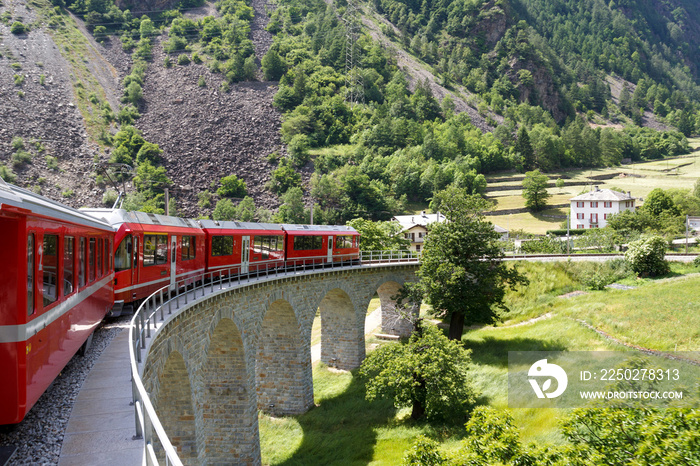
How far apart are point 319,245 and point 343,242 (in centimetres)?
367

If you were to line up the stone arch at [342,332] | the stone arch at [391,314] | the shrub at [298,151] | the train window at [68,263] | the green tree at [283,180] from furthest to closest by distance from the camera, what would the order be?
the shrub at [298,151] < the green tree at [283,180] < the stone arch at [391,314] < the stone arch at [342,332] < the train window at [68,263]

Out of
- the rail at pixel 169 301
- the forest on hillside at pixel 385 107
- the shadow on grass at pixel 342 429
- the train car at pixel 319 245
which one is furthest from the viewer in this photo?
the forest on hillside at pixel 385 107

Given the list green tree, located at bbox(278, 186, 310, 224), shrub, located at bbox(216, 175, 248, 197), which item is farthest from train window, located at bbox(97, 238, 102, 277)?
shrub, located at bbox(216, 175, 248, 197)

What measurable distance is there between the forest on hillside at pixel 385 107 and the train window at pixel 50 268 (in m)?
67.2

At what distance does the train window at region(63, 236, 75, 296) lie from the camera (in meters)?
8.88

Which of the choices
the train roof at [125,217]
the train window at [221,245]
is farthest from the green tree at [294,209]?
the train roof at [125,217]

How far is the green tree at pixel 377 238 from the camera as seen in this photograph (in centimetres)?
5031

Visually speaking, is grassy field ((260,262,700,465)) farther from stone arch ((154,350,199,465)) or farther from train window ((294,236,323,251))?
stone arch ((154,350,199,465))

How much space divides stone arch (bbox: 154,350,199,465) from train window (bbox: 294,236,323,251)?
14.3m

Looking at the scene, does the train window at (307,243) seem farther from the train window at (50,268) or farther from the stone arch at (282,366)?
the train window at (50,268)

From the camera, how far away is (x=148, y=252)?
17.0 meters

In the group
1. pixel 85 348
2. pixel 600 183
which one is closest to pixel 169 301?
pixel 85 348

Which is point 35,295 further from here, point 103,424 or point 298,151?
point 298,151

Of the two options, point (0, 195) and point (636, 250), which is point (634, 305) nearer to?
point (636, 250)
